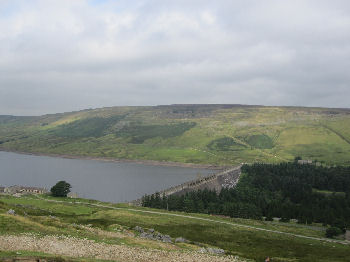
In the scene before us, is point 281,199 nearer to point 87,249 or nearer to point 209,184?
point 209,184

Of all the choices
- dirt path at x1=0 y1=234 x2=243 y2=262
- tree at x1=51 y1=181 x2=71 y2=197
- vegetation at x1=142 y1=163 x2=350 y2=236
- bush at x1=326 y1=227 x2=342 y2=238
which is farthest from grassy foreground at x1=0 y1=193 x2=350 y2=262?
vegetation at x1=142 y1=163 x2=350 y2=236

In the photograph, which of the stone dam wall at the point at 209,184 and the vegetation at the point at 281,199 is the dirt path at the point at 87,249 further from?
the stone dam wall at the point at 209,184

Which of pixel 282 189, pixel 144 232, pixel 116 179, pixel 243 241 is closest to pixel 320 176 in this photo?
pixel 282 189

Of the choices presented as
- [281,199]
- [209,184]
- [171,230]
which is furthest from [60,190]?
[281,199]

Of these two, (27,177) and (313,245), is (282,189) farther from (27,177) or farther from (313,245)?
(27,177)

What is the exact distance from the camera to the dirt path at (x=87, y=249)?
32.3 m

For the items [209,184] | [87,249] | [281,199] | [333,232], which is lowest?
[281,199]

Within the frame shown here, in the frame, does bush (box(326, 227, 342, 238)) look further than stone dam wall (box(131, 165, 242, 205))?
No

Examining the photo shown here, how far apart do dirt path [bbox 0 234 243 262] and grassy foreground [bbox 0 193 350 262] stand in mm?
2361

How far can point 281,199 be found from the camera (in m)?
139

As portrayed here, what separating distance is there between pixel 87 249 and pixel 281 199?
11846cm

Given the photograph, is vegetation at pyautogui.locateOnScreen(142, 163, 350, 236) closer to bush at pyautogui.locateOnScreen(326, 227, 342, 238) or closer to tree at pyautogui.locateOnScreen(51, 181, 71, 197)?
bush at pyautogui.locateOnScreen(326, 227, 342, 238)

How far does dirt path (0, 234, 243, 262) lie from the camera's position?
3228cm

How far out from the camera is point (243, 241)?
62156 mm
